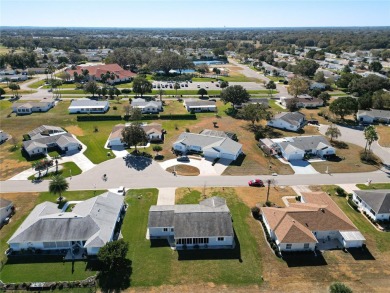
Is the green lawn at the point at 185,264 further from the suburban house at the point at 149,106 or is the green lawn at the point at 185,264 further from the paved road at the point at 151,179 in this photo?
the suburban house at the point at 149,106

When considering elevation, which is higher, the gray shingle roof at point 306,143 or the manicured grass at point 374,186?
the gray shingle roof at point 306,143

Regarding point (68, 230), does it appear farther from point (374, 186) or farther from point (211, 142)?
point (374, 186)

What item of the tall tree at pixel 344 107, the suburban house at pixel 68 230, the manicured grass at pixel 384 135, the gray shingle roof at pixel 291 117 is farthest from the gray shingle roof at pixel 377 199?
the tall tree at pixel 344 107

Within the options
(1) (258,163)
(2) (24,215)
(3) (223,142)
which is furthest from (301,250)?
(2) (24,215)

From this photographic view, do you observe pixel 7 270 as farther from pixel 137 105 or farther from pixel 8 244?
pixel 137 105

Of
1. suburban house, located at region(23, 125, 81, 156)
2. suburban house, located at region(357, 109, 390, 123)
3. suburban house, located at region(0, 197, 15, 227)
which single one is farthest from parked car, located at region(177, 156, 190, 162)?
suburban house, located at region(357, 109, 390, 123)

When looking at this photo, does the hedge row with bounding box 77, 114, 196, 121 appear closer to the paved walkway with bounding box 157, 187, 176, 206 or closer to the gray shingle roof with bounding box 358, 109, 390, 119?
the paved walkway with bounding box 157, 187, 176, 206
